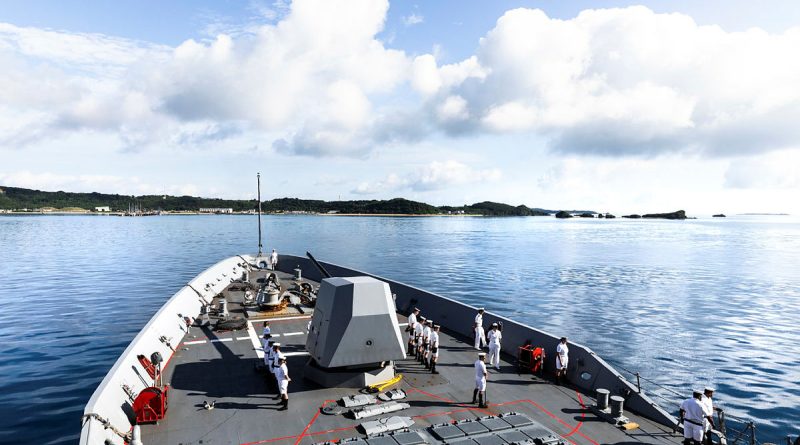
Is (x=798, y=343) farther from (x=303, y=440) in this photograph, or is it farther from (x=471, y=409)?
(x=303, y=440)

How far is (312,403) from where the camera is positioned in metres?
11.9

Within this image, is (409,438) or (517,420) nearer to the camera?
(409,438)

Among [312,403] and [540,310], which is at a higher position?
[312,403]

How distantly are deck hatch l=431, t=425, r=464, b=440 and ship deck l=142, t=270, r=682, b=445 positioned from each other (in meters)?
0.57

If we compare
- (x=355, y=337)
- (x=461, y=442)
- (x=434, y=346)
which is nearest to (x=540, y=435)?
(x=461, y=442)

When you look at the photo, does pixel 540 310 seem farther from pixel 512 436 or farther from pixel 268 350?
pixel 512 436

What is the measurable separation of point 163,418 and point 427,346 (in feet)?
26.4

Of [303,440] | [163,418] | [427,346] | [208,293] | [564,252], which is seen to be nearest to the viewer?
[303,440]

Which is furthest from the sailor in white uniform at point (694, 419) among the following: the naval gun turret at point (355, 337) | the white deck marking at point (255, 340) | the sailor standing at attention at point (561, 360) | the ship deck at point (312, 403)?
the white deck marking at point (255, 340)

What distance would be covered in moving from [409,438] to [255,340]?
10.1m

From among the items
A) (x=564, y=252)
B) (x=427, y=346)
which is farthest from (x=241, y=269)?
(x=564, y=252)

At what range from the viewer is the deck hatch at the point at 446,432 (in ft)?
31.3

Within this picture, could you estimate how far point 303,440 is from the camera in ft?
32.9

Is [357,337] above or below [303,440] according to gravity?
above
